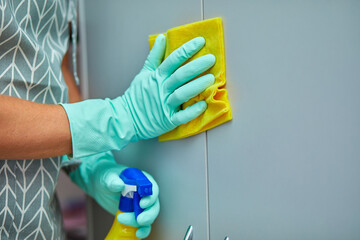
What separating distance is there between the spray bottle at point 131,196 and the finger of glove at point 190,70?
221 mm

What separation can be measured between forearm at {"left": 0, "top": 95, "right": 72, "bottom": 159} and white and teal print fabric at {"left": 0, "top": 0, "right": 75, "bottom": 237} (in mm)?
90

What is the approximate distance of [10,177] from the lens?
72 centimetres

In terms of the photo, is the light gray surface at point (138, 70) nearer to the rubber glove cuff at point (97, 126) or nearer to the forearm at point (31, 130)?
the rubber glove cuff at point (97, 126)

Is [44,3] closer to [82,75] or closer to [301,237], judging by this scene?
[82,75]

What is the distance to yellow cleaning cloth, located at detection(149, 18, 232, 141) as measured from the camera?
0.65 metres

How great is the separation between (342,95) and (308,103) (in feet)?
0.18

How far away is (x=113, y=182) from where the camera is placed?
746mm

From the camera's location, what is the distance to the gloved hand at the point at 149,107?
0.68 meters

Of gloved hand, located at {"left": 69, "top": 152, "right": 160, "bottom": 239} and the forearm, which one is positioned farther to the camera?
gloved hand, located at {"left": 69, "top": 152, "right": 160, "bottom": 239}

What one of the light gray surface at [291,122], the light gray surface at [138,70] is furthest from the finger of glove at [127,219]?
the light gray surface at [291,122]

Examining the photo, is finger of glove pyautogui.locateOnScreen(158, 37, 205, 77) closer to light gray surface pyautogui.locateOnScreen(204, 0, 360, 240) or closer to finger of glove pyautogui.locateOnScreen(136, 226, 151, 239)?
light gray surface pyautogui.locateOnScreen(204, 0, 360, 240)

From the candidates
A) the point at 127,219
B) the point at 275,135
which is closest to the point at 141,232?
the point at 127,219

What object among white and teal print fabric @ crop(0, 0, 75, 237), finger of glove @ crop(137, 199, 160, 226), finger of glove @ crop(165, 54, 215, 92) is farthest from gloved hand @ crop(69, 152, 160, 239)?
finger of glove @ crop(165, 54, 215, 92)

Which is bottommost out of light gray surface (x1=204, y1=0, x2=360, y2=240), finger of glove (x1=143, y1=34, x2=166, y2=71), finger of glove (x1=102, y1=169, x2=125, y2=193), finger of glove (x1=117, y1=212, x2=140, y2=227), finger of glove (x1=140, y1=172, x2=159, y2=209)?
finger of glove (x1=117, y1=212, x2=140, y2=227)
